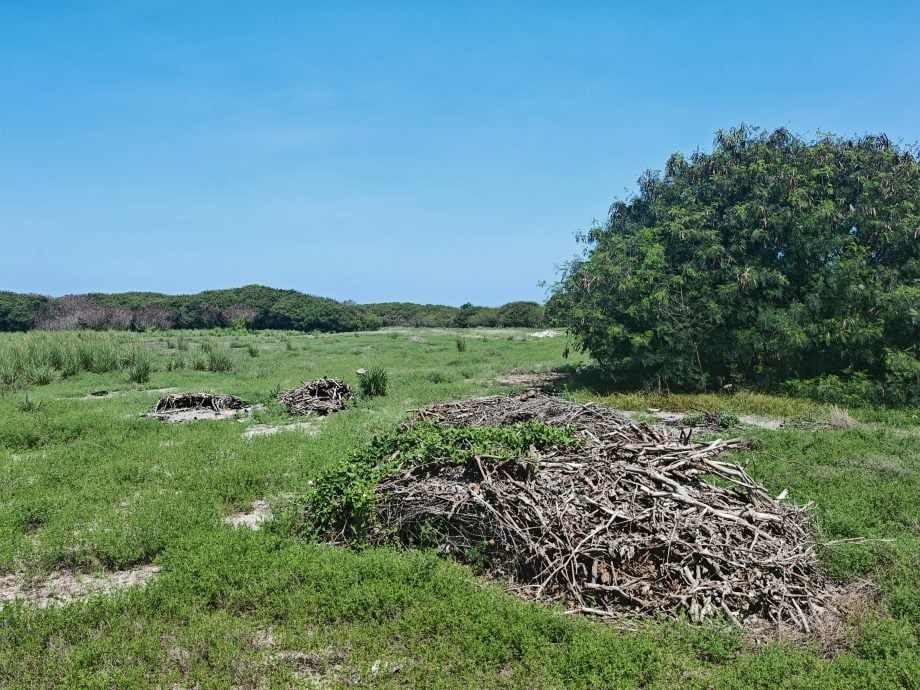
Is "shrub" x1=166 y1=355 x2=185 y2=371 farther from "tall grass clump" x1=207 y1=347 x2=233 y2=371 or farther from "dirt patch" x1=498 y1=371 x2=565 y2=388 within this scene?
"dirt patch" x1=498 y1=371 x2=565 y2=388

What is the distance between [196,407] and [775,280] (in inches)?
573

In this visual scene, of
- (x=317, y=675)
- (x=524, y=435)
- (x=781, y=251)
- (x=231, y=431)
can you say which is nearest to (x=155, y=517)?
(x=317, y=675)

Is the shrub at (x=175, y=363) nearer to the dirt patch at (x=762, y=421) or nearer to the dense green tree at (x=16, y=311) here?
the dirt patch at (x=762, y=421)

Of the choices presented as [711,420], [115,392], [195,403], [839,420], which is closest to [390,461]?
[711,420]

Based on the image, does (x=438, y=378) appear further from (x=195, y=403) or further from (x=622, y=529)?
(x=622, y=529)

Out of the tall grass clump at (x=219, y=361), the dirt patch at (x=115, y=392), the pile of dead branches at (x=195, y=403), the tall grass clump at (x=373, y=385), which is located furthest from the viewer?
the tall grass clump at (x=219, y=361)

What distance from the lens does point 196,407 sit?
1386cm

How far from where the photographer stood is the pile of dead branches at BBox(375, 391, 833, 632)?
5105mm

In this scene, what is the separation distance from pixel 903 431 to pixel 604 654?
10.2 metres

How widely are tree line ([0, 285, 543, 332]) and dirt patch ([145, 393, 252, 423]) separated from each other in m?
39.9

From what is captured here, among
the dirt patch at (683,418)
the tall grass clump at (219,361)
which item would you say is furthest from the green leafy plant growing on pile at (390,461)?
the tall grass clump at (219,361)

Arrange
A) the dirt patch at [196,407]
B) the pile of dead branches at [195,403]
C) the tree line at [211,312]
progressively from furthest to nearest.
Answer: the tree line at [211,312] < the pile of dead branches at [195,403] < the dirt patch at [196,407]

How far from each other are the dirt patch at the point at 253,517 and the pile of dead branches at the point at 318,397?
6.39 m

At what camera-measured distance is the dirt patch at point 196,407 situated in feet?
43.0
